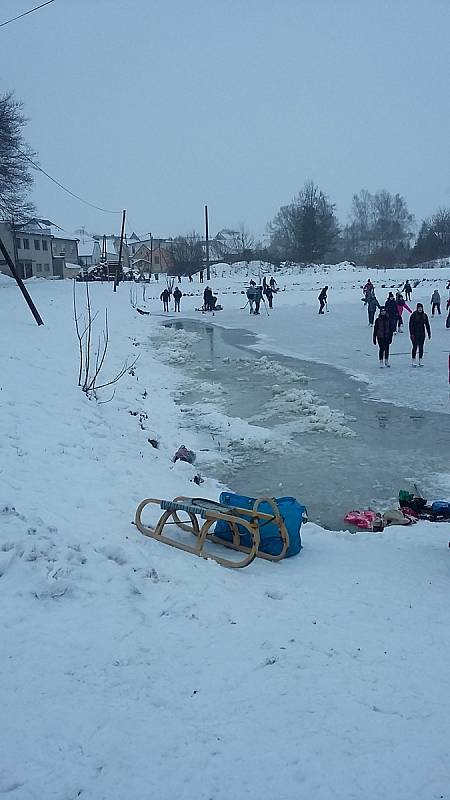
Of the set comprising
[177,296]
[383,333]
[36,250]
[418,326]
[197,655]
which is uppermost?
[36,250]

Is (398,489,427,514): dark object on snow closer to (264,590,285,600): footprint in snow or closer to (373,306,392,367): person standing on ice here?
(264,590,285,600): footprint in snow

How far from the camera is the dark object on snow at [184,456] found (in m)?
8.80

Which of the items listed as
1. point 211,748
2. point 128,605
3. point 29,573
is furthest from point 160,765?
point 29,573

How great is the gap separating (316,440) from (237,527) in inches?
178

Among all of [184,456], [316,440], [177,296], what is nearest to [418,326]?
[316,440]

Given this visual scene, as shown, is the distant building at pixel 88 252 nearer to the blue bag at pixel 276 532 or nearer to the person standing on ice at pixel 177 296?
the person standing on ice at pixel 177 296

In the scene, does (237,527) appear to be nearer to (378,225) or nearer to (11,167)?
(11,167)

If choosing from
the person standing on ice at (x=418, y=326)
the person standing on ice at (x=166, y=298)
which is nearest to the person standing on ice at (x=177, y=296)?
the person standing on ice at (x=166, y=298)

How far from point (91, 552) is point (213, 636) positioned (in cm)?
134

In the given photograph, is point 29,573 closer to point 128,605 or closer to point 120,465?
point 128,605

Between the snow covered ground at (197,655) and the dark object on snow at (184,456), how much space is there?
3.68 feet

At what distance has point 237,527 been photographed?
5688mm

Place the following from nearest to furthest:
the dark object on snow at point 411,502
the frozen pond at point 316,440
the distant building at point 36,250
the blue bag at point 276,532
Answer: the blue bag at point 276,532
the dark object on snow at point 411,502
the frozen pond at point 316,440
the distant building at point 36,250

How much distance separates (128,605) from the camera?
14.3 feet
